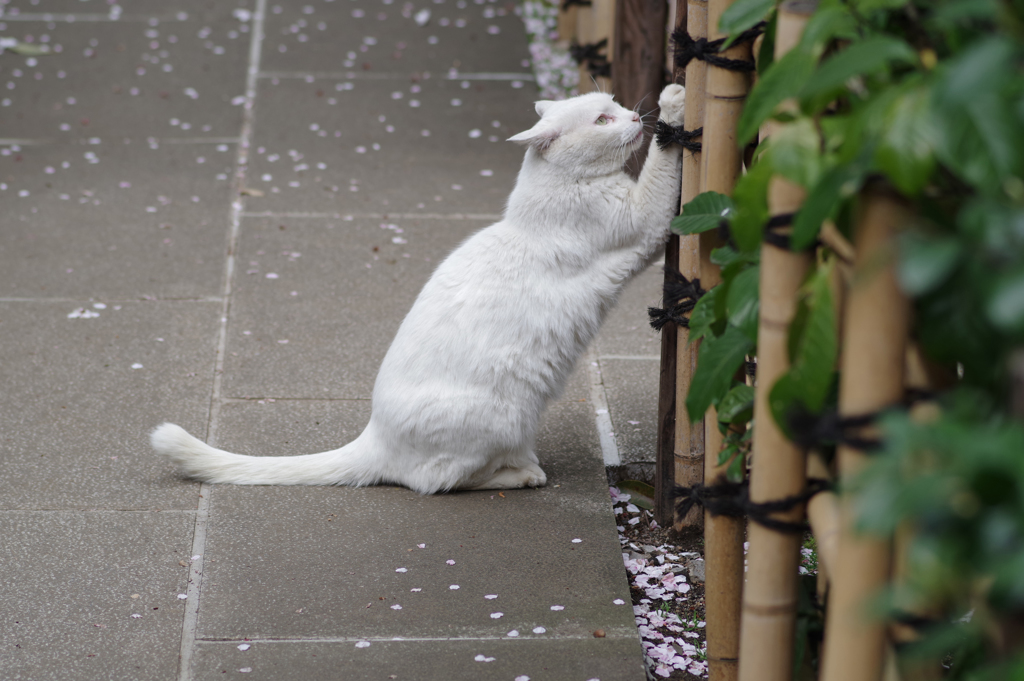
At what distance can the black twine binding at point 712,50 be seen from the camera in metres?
2.11

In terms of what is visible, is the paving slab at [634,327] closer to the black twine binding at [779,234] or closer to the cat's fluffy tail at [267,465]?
the cat's fluffy tail at [267,465]

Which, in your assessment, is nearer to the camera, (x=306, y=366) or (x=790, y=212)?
(x=790, y=212)

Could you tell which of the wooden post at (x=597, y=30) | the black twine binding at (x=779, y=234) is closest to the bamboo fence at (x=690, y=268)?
the black twine binding at (x=779, y=234)

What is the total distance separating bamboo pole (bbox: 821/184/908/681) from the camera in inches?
47.7

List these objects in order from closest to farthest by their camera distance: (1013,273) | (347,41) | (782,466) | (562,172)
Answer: (1013,273) < (782,466) < (562,172) < (347,41)

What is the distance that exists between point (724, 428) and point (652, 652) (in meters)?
0.83

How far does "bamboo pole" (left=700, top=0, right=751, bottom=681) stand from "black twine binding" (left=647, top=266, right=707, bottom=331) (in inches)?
14.1

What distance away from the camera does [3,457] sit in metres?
3.34

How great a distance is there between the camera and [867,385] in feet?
4.17

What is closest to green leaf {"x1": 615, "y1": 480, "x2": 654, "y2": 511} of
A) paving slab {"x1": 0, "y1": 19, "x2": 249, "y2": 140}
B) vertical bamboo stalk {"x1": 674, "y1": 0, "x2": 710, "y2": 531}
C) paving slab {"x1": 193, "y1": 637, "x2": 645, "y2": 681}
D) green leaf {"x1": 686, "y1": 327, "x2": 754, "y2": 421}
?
vertical bamboo stalk {"x1": 674, "y1": 0, "x2": 710, "y2": 531}

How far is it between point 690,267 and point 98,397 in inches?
92.3

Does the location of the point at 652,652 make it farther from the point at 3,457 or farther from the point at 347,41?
the point at 347,41

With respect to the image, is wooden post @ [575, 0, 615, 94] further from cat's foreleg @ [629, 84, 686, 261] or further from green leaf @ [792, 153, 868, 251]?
green leaf @ [792, 153, 868, 251]

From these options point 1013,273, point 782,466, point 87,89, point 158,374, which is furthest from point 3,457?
point 87,89
